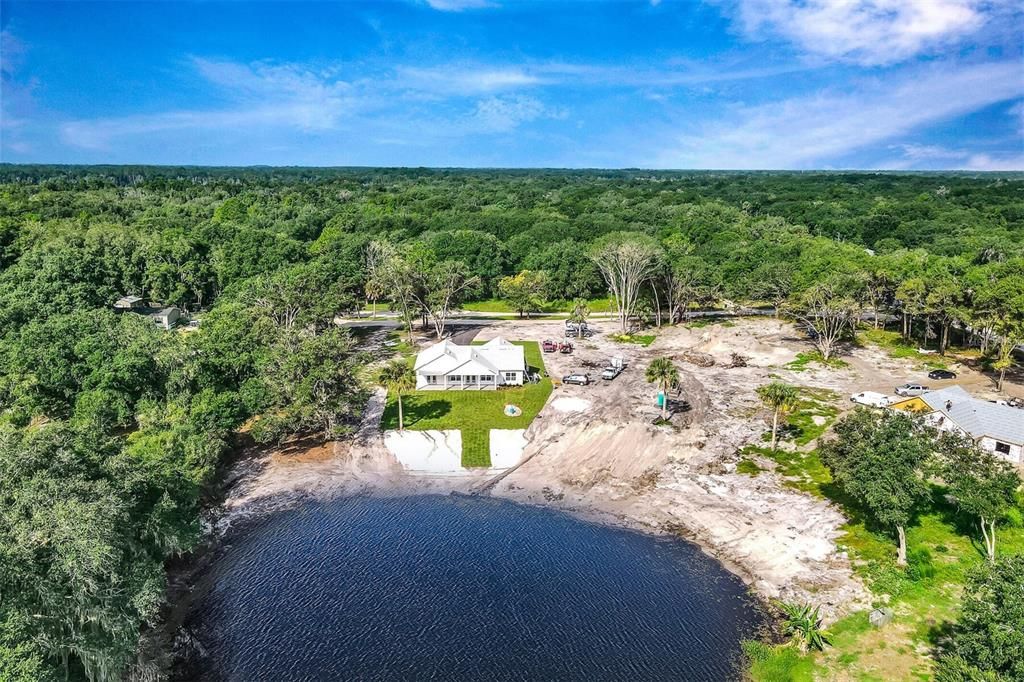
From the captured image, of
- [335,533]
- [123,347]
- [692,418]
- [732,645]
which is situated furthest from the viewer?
[692,418]

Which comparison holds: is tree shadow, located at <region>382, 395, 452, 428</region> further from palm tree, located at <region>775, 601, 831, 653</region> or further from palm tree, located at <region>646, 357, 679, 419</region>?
palm tree, located at <region>775, 601, 831, 653</region>

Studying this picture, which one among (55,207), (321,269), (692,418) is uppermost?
(55,207)

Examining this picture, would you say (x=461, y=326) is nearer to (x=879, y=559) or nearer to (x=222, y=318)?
(x=222, y=318)

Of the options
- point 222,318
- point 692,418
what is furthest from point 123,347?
point 692,418

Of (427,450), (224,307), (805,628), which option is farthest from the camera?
(224,307)

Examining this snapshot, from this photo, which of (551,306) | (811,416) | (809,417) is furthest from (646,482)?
(551,306)

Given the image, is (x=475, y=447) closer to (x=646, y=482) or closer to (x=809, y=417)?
(x=646, y=482)

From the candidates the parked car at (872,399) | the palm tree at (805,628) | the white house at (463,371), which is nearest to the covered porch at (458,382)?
the white house at (463,371)
